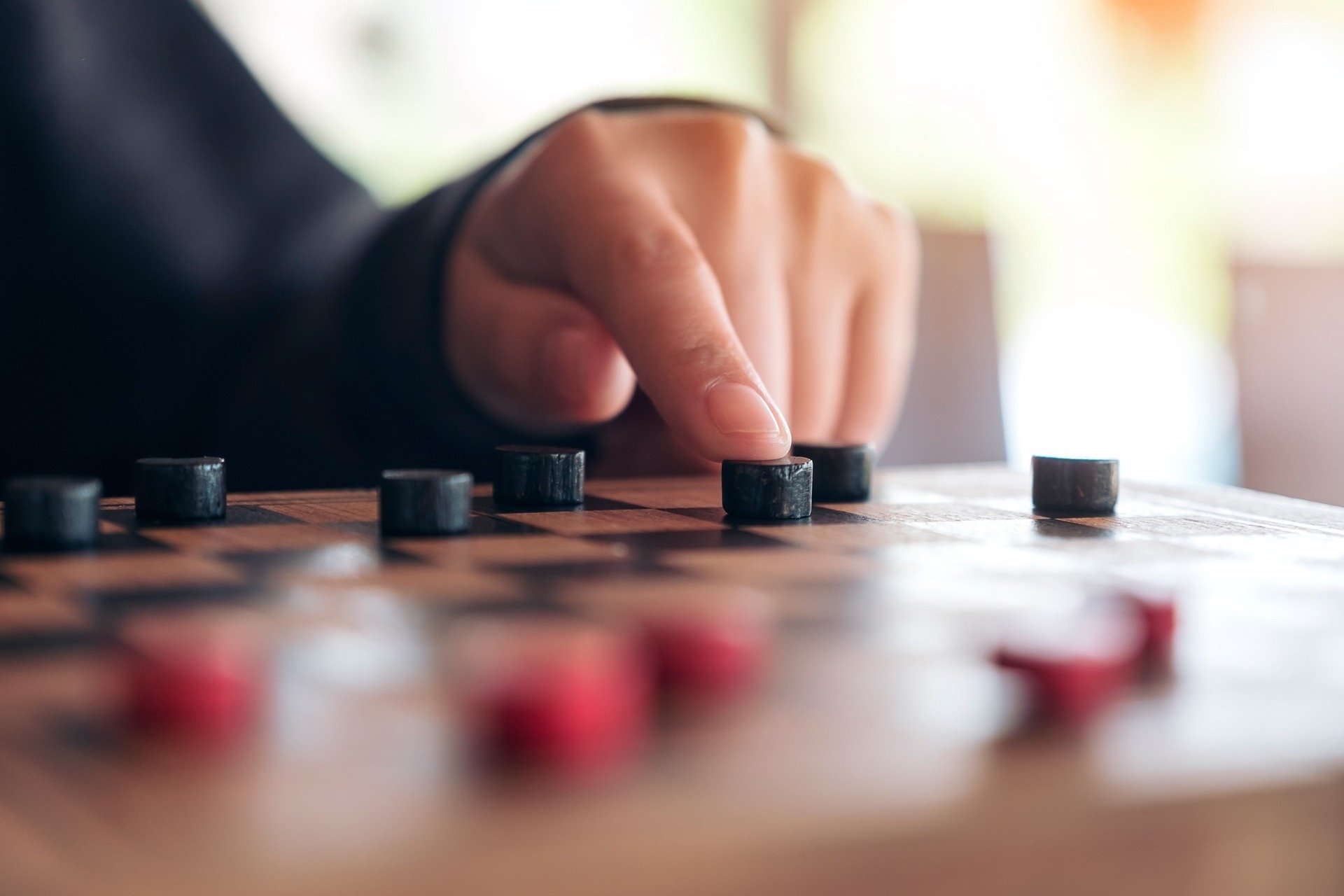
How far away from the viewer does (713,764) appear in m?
0.47

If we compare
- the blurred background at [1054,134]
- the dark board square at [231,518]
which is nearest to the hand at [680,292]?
the dark board square at [231,518]

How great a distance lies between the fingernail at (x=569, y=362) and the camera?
5.63 ft

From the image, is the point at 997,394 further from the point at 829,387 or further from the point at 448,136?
the point at 448,136

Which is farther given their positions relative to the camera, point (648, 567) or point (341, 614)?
point (648, 567)

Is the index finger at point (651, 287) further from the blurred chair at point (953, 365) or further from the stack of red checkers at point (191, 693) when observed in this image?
the blurred chair at point (953, 365)

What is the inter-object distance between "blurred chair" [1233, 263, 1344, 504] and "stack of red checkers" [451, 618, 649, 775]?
444 centimetres

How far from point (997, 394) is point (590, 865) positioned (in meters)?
3.11

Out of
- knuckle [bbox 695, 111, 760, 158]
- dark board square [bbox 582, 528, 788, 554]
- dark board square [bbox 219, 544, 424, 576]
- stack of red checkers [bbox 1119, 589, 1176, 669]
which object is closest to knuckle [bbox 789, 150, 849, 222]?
knuckle [bbox 695, 111, 760, 158]

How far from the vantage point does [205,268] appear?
2254 mm

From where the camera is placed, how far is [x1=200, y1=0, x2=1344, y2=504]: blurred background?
14.7 feet

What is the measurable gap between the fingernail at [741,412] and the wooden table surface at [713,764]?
41 centimetres

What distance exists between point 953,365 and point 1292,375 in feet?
6.23

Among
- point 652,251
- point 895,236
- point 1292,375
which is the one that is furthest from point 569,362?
point 1292,375

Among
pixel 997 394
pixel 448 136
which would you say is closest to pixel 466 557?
pixel 997 394
